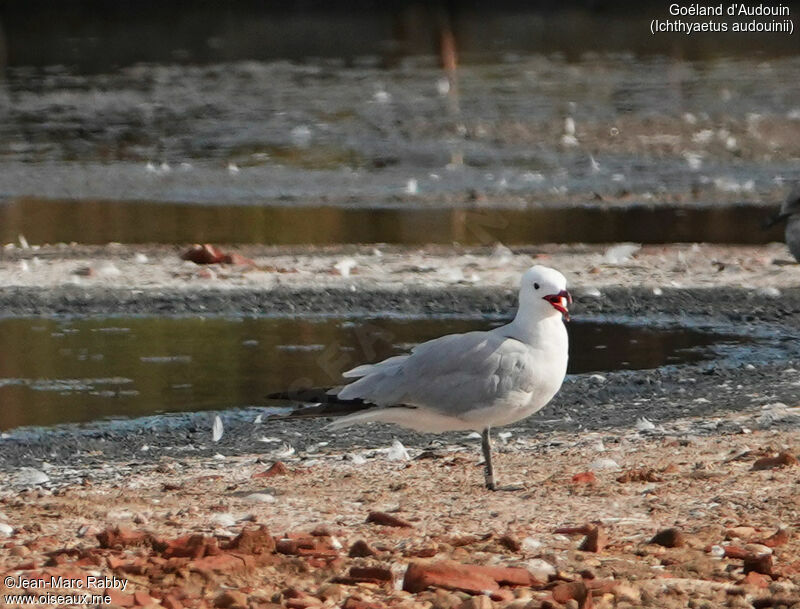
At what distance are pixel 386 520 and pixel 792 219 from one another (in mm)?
7065

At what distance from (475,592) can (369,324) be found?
596 centimetres

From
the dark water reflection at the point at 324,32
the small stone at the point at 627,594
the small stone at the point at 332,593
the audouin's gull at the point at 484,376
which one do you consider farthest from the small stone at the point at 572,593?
the dark water reflection at the point at 324,32

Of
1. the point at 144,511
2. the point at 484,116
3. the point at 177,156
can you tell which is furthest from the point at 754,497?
the point at 484,116

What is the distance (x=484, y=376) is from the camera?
6.80 m

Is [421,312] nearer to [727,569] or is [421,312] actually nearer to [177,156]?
[727,569]

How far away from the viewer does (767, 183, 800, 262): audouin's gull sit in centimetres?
1213

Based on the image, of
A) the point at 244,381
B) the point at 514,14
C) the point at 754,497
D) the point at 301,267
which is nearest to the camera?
the point at 754,497

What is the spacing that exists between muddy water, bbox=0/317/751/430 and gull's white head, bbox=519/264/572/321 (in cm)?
262

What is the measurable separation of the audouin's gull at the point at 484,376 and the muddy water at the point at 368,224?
7.05 meters

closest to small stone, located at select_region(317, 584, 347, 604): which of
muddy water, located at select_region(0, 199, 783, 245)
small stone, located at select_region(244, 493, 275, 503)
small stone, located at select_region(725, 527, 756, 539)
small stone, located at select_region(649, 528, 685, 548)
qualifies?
small stone, located at select_region(649, 528, 685, 548)

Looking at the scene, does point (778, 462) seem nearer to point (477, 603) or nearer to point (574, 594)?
point (574, 594)

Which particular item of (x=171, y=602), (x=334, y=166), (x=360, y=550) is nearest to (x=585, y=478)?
(x=360, y=550)

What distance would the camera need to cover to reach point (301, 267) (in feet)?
41.5

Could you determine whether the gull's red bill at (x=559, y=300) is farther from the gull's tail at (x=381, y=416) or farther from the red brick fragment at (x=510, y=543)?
the red brick fragment at (x=510, y=543)
